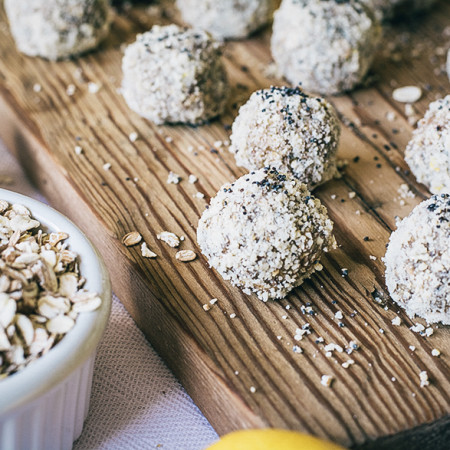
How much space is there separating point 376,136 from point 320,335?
26.5 inches

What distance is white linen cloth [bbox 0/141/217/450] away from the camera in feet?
3.89

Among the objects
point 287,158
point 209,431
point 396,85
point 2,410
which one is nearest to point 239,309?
point 209,431

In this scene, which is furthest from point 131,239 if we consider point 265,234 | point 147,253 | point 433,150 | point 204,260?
point 433,150

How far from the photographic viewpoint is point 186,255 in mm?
1332

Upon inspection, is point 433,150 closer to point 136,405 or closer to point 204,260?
point 204,260

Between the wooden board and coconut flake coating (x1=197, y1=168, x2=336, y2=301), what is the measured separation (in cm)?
6

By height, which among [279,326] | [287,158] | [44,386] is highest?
[44,386]

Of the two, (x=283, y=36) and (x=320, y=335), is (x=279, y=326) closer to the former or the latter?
(x=320, y=335)

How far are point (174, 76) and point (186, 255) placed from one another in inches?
18.3

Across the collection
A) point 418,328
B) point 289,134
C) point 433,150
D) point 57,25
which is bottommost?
point 418,328

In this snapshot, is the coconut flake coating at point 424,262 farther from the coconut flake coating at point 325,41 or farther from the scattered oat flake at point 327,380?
the coconut flake coating at point 325,41

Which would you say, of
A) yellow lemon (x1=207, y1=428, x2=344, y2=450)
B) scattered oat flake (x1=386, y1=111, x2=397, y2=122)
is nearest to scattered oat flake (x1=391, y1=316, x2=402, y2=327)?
yellow lemon (x1=207, y1=428, x2=344, y2=450)

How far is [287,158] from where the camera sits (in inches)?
55.3

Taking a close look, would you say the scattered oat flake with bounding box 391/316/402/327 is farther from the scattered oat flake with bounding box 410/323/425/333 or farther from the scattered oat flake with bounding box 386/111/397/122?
the scattered oat flake with bounding box 386/111/397/122
